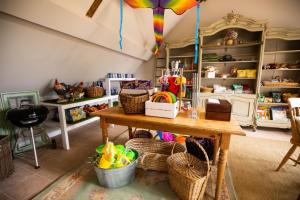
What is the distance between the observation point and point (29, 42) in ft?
5.41

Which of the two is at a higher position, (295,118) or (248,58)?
(248,58)

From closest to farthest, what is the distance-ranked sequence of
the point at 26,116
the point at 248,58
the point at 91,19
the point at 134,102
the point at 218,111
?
the point at 218,111 → the point at 134,102 → the point at 26,116 → the point at 91,19 → the point at 248,58

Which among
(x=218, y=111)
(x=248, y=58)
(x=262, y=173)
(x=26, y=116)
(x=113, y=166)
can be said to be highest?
(x=248, y=58)

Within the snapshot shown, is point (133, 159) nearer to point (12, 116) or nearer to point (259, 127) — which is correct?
point (12, 116)

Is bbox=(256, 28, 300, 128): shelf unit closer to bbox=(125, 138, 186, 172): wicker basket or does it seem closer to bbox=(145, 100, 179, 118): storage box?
bbox=(125, 138, 186, 172): wicker basket

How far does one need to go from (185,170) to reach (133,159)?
51 cm

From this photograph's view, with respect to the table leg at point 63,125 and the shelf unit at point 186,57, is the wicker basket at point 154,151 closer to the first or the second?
the table leg at point 63,125

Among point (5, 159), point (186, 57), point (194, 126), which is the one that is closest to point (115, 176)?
point (194, 126)

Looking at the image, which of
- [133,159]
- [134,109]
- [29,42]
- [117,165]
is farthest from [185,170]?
[29,42]

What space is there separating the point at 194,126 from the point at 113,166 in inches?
31.9

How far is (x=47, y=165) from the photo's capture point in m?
1.77

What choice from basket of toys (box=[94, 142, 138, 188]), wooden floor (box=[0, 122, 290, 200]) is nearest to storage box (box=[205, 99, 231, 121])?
basket of toys (box=[94, 142, 138, 188])

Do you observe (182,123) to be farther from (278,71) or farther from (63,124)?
(278,71)

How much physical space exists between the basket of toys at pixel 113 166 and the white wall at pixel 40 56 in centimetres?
147
